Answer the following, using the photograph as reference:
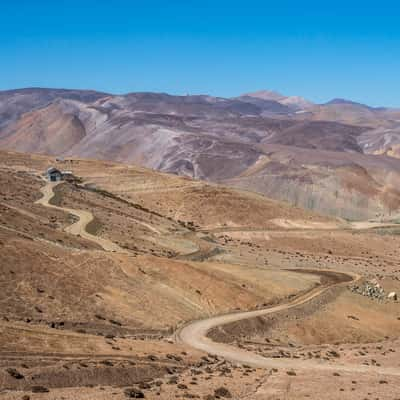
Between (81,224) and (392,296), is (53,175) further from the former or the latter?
(392,296)

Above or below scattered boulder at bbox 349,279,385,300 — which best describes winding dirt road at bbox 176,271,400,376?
above

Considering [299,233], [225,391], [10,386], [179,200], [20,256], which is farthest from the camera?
[179,200]

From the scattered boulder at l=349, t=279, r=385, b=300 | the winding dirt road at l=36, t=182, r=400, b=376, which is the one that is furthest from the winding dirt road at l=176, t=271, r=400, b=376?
the scattered boulder at l=349, t=279, r=385, b=300

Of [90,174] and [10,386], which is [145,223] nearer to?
[90,174]

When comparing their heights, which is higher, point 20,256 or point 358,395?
point 20,256

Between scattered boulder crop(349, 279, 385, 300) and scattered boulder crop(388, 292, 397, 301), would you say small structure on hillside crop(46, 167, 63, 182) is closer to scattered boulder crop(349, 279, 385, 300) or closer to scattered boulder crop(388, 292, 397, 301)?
scattered boulder crop(349, 279, 385, 300)

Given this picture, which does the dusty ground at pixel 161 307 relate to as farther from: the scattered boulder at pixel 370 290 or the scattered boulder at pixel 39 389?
the scattered boulder at pixel 370 290

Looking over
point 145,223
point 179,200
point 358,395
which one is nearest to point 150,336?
point 358,395
